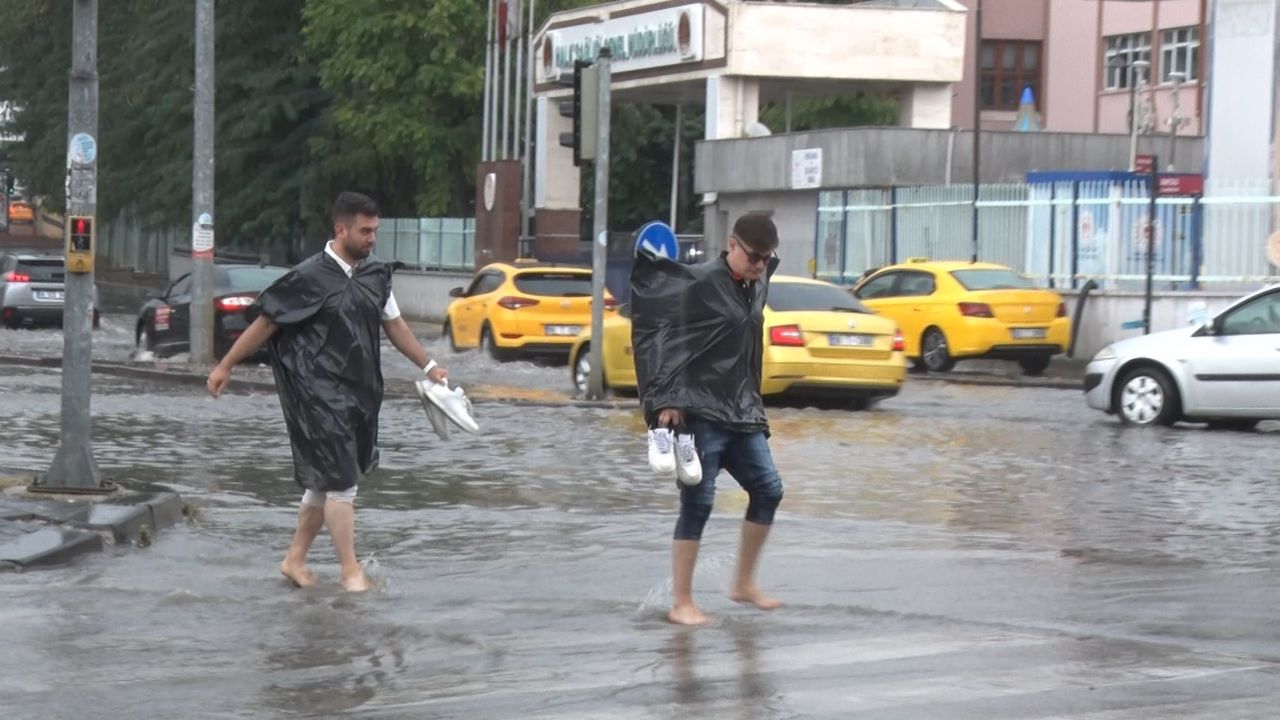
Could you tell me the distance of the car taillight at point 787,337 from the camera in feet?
71.4

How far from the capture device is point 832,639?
851 centimetres

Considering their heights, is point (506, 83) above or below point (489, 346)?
above

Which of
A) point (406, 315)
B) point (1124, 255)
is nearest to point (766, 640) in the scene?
point (1124, 255)

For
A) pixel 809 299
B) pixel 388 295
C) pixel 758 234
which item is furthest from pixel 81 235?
pixel 809 299

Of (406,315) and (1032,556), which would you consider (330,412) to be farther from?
(406,315)

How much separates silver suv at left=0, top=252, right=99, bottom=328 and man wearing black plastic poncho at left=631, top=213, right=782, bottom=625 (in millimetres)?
32668

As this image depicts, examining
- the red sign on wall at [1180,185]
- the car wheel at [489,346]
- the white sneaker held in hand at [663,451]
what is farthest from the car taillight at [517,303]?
the white sneaker held in hand at [663,451]

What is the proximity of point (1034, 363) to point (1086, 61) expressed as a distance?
3574cm

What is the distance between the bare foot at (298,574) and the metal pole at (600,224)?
12.8 meters

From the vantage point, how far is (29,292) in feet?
132

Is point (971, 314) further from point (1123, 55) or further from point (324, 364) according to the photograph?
point (1123, 55)

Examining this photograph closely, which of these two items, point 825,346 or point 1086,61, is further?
point 1086,61

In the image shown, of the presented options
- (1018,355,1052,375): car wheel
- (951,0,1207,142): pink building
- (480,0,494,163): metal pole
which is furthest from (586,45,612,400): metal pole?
(951,0,1207,142): pink building

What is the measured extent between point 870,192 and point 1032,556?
Answer: 2955 cm
